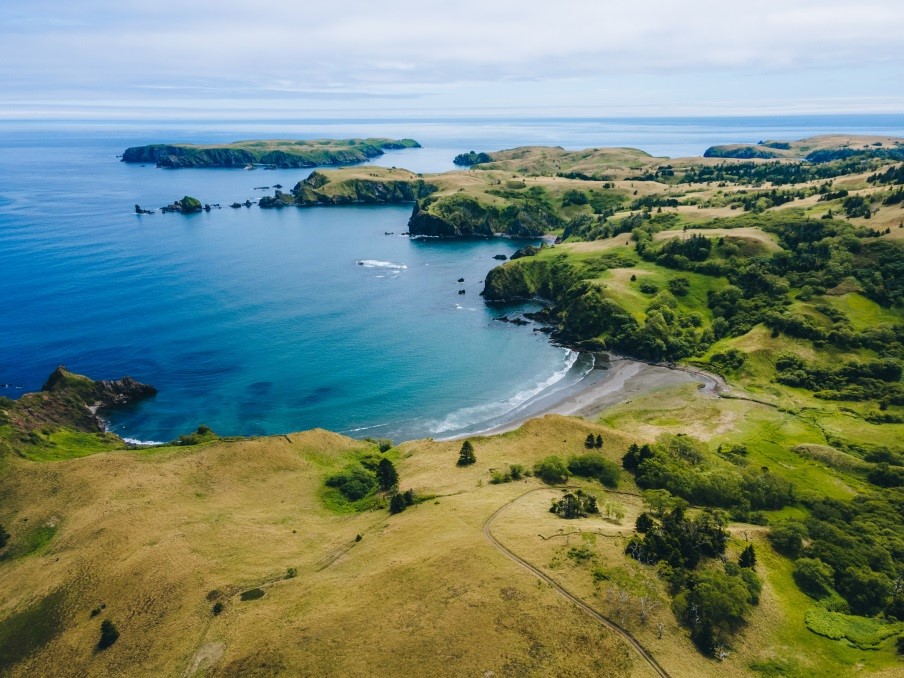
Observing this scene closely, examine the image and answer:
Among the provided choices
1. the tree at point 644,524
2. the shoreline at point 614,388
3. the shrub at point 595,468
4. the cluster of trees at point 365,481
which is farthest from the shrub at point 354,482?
the tree at point 644,524

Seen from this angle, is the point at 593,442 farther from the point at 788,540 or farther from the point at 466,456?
the point at 788,540

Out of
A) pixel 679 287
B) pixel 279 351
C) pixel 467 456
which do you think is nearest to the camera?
pixel 467 456

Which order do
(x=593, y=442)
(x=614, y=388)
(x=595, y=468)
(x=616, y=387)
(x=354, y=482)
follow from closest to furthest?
1. (x=595, y=468)
2. (x=354, y=482)
3. (x=593, y=442)
4. (x=614, y=388)
5. (x=616, y=387)

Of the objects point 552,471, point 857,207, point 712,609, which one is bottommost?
point 552,471

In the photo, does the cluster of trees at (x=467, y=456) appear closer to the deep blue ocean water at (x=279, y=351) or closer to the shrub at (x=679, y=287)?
the deep blue ocean water at (x=279, y=351)

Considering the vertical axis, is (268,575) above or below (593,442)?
above

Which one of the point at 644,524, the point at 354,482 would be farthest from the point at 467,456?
the point at 644,524
